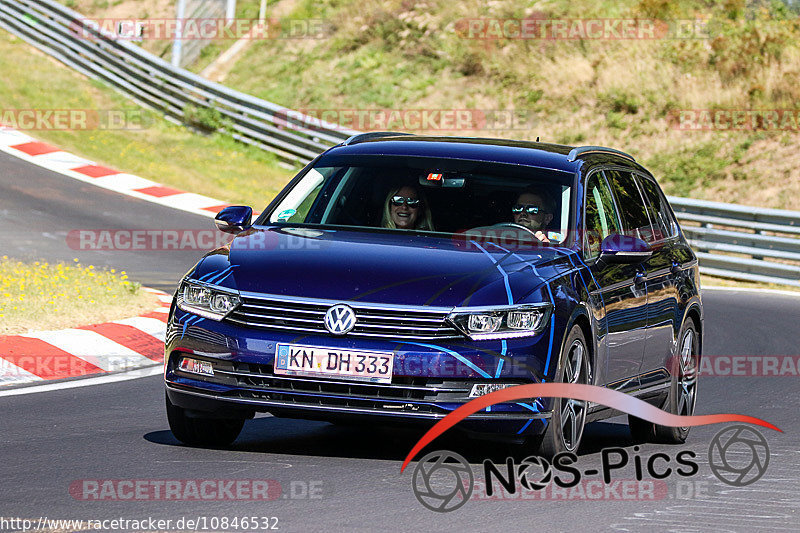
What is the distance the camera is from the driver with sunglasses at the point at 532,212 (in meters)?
8.21

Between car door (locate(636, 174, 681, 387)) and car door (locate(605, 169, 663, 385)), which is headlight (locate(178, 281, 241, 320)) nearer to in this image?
car door (locate(605, 169, 663, 385))

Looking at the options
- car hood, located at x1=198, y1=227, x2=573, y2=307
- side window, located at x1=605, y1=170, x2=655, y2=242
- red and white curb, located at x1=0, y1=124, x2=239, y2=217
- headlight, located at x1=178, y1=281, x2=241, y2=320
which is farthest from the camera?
red and white curb, located at x1=0, y1=124, x2=239, y2=217

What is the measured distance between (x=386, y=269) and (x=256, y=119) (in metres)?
21.0

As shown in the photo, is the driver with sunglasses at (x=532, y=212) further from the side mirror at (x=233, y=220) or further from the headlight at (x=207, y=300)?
the headlight at (x=207, y=300)

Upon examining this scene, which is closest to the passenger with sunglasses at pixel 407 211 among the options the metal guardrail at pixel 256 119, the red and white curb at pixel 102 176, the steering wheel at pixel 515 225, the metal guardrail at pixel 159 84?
the steering wheel at pixel 515 225

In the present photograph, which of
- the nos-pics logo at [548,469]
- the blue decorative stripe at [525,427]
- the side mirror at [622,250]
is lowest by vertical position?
the nos-pics logo at [548,469]

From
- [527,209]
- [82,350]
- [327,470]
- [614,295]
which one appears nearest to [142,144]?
[82,350]

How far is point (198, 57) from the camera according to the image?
36281 millimetres

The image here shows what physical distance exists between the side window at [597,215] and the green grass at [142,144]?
596 inches

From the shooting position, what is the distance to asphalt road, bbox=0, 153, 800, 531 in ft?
19.7

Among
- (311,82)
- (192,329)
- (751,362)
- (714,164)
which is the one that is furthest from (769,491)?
(311,82)

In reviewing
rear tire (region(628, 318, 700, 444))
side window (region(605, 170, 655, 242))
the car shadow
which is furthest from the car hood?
rear tire (region(628, 318, 700, 444))

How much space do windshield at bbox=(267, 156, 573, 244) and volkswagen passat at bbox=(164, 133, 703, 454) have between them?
0.01 metres

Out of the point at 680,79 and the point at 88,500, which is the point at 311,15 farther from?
the point at 88,500
